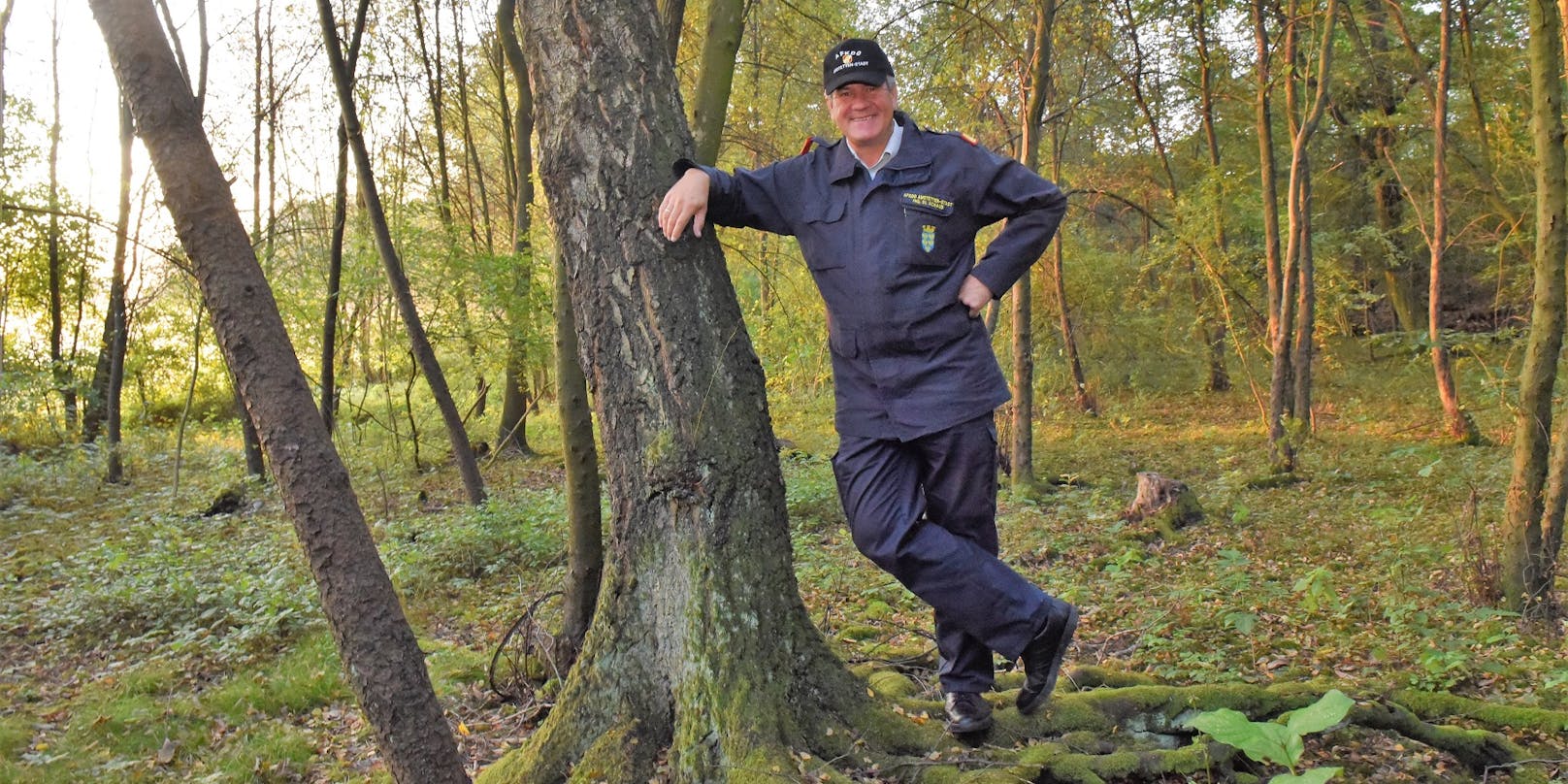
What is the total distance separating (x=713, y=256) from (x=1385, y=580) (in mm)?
4796

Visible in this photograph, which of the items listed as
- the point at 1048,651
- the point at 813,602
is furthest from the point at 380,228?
the point at 1048,651

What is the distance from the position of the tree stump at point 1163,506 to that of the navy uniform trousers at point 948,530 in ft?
17.2

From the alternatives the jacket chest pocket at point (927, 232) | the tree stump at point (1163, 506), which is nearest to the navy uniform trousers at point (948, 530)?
the jacket chest pocket at point (927, 232)

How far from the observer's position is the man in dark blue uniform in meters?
2.73

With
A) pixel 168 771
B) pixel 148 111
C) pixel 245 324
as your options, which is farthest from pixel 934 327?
pixel 168 771

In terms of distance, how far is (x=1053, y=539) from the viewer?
286 inches

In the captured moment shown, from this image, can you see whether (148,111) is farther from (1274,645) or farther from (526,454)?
(526,454)

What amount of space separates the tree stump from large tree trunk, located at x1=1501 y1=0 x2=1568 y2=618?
2.96 meters

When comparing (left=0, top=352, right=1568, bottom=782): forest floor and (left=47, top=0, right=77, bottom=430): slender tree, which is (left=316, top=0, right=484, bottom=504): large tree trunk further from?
(left=47, top=0, right=77, bottom=430): slender tree

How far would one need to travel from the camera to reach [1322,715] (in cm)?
201

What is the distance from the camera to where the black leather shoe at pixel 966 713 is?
2.81m

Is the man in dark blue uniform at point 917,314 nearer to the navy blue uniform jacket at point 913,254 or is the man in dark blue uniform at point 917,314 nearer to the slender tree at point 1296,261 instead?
the navy blue uniform jacket at point 913,254

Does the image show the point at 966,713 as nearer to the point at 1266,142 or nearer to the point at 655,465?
the point at 655,465

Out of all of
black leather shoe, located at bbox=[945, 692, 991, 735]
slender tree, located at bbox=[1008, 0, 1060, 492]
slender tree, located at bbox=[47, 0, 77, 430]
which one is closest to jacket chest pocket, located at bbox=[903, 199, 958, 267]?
black leather shoe, located at bbox=[945, 692, 991, 735]
